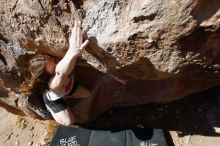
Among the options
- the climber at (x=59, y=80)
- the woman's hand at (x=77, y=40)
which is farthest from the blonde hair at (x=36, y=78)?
the woman's hand at (x=77, y=40)

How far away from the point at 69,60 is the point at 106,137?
0.82 m

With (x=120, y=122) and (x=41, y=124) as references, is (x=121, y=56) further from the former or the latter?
(x=41, y=124)

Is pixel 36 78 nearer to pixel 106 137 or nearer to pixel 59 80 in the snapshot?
pixel 59 80

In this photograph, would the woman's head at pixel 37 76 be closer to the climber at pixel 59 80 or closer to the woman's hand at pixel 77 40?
the climber at pixel 59 80

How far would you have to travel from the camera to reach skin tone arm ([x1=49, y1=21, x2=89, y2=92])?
1.80 metres

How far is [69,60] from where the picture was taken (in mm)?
1944

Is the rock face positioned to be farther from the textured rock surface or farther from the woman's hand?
the textured rock surface

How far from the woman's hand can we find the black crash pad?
2.91 feet

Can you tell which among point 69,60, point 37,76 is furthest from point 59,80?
point 69,60

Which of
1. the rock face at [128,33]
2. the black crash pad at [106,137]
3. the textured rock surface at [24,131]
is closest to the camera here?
the rock face at [128,33]

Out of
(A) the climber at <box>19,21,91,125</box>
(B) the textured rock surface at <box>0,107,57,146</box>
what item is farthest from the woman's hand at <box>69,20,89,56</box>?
(B) the textured rock surface at <box>0,107,57,146</box>

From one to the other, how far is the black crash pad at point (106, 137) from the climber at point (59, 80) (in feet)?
0.34

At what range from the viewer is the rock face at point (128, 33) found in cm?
154

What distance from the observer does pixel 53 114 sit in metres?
2.53
